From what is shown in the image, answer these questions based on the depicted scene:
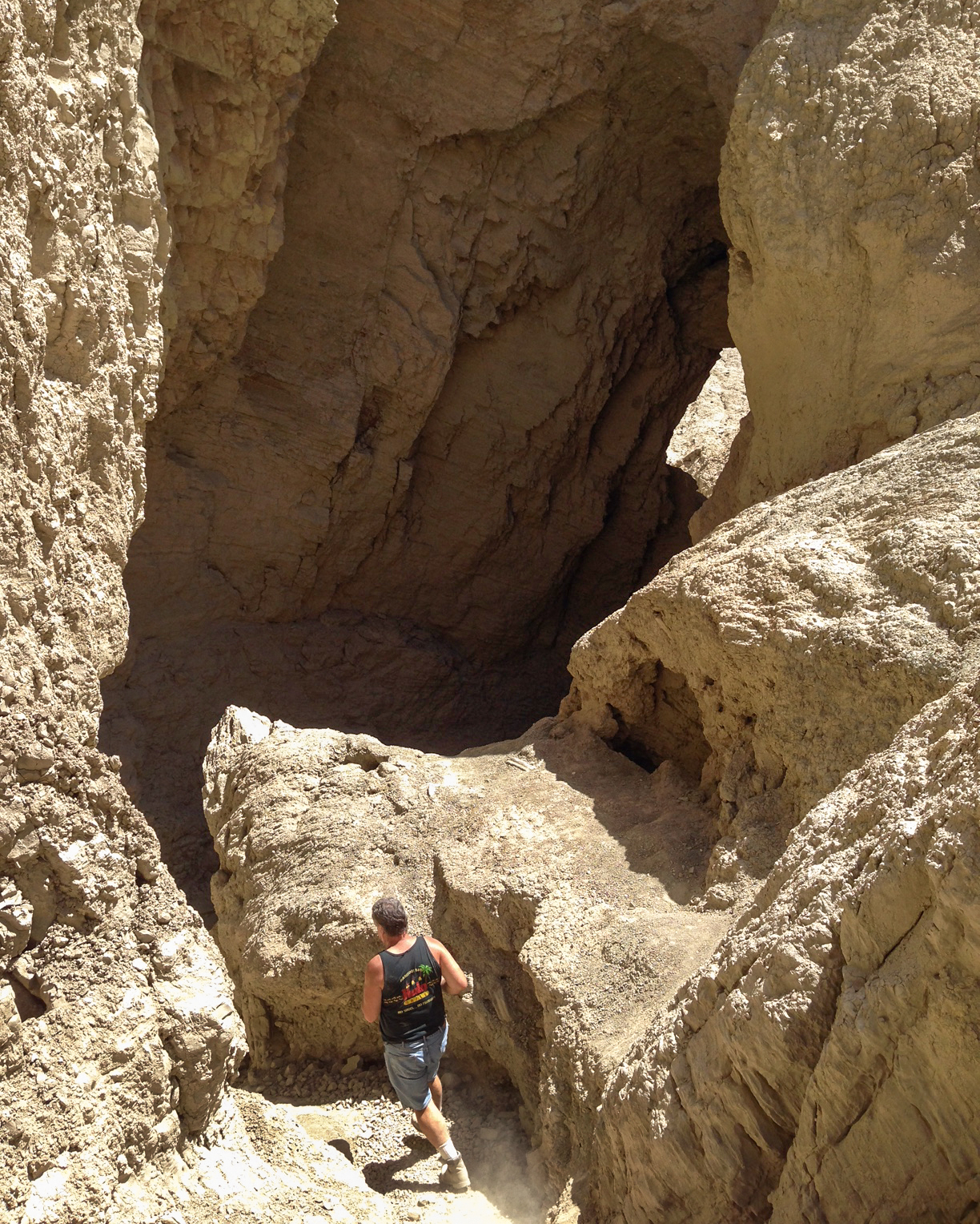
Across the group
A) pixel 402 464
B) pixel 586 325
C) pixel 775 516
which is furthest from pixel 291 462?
pixel 775 516

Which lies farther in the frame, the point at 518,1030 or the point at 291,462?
the point at 291,462

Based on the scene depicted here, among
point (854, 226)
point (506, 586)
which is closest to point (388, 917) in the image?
point (854, 226)

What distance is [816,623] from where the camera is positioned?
11.9ft

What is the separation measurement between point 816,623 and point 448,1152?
82.5 inches

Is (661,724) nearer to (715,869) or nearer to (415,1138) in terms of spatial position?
(715,869)

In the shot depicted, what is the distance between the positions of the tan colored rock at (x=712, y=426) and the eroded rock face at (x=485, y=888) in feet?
12.4

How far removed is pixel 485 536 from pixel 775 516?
445 cm

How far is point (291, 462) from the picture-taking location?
753 centimetres

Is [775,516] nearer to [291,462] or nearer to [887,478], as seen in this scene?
[887,478]

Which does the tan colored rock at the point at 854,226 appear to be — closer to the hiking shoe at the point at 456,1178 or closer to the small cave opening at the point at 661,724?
the small cave opening at the point at 661,724

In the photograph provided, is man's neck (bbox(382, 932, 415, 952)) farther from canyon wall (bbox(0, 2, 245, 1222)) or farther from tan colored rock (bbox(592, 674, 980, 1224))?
tan colored rock (bbox(592, 674, 980, 1224))

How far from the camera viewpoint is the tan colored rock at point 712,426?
8148mm

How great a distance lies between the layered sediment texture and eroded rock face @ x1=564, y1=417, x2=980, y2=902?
3.54 meters

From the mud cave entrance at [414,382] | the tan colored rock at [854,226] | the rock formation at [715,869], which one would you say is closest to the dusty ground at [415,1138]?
the rock formation at [715,869]
